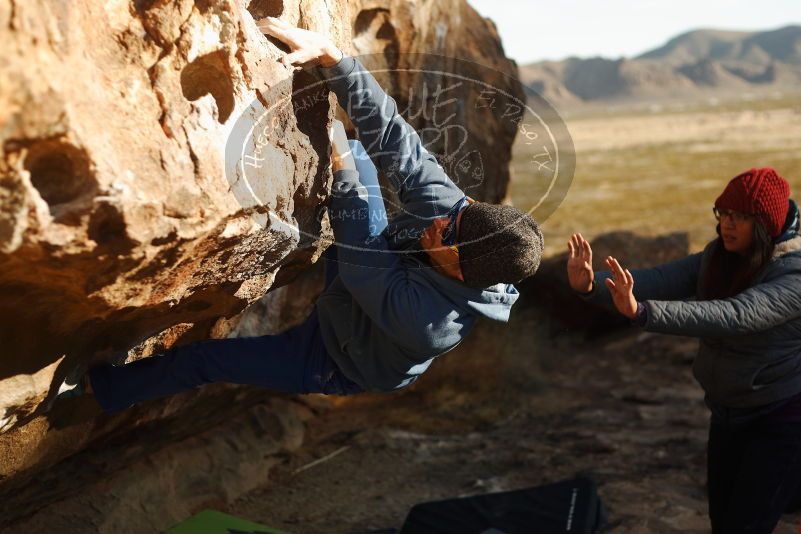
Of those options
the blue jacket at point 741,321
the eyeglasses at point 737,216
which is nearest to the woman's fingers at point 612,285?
the blue jacket at point 741,321

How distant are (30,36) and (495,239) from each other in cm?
139

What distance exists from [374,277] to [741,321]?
1.38 metres

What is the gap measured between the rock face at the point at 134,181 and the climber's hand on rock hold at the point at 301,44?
5 centimetres

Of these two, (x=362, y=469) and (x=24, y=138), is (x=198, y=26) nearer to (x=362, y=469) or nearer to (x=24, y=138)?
(x=24, y=138)

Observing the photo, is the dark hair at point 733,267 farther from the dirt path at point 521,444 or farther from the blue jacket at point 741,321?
the dirt path at point 521,444

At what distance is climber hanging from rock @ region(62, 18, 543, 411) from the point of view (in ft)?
8.94

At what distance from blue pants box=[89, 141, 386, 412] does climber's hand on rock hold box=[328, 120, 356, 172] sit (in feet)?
0.11

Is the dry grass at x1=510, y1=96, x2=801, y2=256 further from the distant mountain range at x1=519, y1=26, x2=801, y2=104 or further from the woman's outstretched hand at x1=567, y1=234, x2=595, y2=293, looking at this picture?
the distant mountain range at x1=519, y1=26, x2=801, y2=104

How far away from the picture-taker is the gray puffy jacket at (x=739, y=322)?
3123mm

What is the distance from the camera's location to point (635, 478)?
5.12 metres

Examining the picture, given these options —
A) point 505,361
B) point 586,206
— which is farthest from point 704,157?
point 505,361

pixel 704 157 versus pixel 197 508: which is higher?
pixel 197 508

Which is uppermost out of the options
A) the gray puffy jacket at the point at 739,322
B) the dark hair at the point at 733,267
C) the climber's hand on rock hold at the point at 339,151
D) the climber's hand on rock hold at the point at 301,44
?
the climber's hand on rock hold at the point at 301,44

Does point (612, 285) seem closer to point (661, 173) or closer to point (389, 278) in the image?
point (389, 278)
